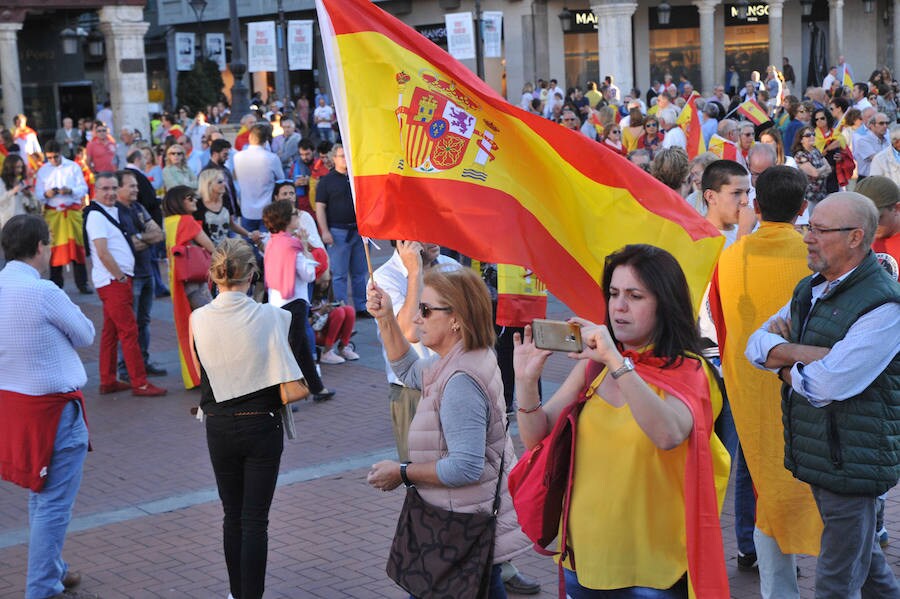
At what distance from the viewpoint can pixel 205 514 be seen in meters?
7.35

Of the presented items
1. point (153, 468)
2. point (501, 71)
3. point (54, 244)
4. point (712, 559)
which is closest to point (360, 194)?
point (712, 559)

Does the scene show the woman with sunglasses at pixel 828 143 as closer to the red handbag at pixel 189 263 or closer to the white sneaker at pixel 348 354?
the white sneaker at pixel 348 354

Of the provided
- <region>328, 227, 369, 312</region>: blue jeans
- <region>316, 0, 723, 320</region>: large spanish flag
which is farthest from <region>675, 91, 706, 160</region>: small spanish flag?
<region>316, 0, 723, 320</region>: large spanish flag

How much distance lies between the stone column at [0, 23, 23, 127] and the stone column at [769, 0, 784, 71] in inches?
1032

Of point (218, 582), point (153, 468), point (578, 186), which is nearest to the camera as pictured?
point (578, 186)

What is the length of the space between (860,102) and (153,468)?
15851 millimetres

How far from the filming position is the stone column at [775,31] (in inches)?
1703

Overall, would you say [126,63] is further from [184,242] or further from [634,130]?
[184,242]

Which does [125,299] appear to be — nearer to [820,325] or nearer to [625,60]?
[820,325]

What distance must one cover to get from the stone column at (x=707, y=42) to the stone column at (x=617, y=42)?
4144 millimetres

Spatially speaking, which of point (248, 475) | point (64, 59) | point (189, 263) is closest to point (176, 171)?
point (189, 263)

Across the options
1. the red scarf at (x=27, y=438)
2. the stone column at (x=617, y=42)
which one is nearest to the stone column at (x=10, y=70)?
the stone column at (x=617, y=42)

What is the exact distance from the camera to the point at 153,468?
8.45 meters

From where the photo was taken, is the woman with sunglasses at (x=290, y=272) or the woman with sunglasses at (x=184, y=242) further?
the woman with sunglasses at (x=184, y=242)
